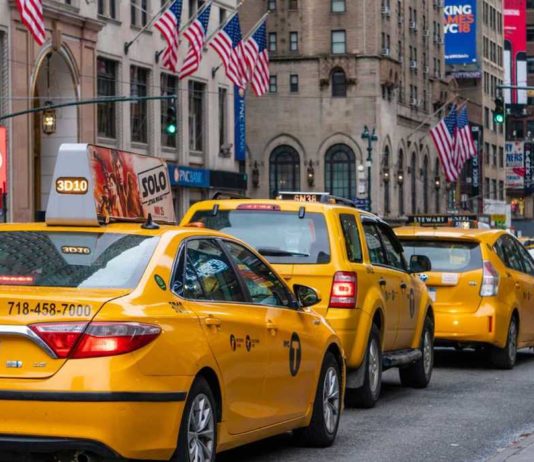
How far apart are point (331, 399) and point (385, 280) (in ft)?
10.6

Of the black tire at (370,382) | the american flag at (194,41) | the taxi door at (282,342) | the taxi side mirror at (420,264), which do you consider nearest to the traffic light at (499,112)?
the american flag at (194,41)

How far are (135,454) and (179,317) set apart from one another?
0.88 meters

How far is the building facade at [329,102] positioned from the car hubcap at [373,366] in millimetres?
82589

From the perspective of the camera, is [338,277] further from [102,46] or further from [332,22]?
[332,22]

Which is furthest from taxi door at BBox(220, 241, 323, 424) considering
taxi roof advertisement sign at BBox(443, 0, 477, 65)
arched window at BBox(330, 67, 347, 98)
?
taxi roof advertisement sign at BBox(443, 0, 477, 65)

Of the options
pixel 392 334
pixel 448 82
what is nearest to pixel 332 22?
pixel 448 82

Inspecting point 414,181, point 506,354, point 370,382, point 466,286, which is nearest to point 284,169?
point 414,181

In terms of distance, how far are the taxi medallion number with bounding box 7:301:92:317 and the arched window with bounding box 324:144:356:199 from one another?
299 ft

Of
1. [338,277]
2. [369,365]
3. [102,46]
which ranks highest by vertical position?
[102,46]

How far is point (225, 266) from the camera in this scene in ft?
30.7

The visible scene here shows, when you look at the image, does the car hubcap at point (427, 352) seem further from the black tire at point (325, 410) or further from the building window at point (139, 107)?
the building window at point (139, 107)

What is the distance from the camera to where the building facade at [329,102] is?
97.9m

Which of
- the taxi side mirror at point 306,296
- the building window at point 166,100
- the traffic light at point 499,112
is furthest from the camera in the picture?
the building window at point 166,100

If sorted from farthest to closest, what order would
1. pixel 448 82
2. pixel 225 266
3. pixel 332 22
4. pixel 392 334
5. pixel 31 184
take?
pixel 448 82 → pixel 332 22 → pixel 31 184 → pixel 392 334 → pixel 225 266
